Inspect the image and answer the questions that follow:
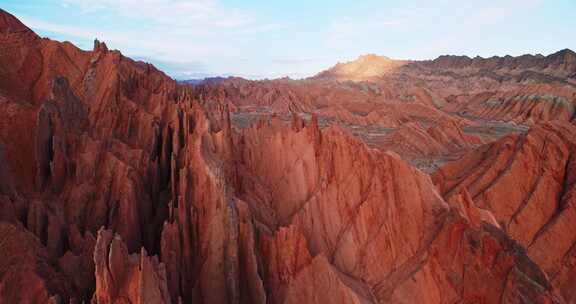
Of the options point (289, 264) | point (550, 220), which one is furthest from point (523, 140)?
point (289, 264)

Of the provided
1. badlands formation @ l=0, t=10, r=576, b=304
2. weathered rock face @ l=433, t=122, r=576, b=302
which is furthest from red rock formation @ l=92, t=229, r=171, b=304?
weathered rock face @ l=433, t=122, r=576, b=302

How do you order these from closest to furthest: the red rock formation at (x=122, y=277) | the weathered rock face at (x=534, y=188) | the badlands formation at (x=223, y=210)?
the red rock formation at (x=122, y=277)
the badlands formation at (x=223, y=210)
the weathered rock face at (x=534, y=188)

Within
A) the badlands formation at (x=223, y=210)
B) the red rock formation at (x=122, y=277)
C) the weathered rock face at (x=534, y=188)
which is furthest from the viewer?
the weathered rock face at (x=534, y=188)

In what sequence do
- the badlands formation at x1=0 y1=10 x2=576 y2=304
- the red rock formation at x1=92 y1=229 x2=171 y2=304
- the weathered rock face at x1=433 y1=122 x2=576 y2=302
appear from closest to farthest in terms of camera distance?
the red rock formation at x1=92 y1=229 x2=171 y2=304, the badlands formation at x1=0 y1=10 x2=576 y2=304, the weathered rock face at x1=433 y1=122 x2=576 y2=302

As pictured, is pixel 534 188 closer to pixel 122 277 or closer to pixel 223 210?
pixel 223 210

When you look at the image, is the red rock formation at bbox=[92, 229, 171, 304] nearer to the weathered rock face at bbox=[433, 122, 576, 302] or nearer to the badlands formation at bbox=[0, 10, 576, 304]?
the badlands formation at bbox=[0, 10, 576, 304]

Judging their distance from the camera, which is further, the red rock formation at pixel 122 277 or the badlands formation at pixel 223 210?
the badlands formation at pixel 223 210

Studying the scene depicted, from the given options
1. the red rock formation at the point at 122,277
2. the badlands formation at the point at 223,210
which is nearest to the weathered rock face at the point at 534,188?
the badlands formation at the point at 223,210

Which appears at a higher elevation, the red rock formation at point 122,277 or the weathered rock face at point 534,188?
the red rock formation at point 122,277

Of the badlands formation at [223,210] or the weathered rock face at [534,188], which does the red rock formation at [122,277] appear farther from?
the weathered rock face at [534,188]
